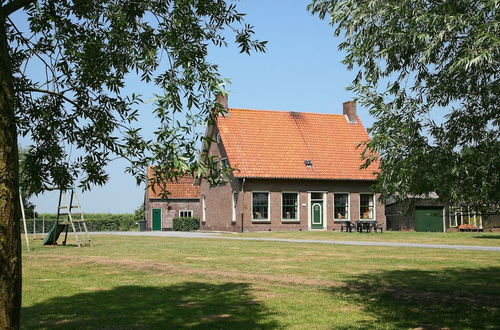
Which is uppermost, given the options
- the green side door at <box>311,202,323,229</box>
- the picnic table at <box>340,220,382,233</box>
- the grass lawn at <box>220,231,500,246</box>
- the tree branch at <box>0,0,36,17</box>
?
the tree branch at <box>0,0,36,17</box>

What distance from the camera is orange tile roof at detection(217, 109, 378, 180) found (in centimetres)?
3981

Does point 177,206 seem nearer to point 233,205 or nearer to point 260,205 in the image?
point 233,205

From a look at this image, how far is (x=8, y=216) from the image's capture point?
234 inches

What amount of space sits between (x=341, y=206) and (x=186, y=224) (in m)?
14.2

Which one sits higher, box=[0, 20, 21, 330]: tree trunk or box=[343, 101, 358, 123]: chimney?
box=[343, 101, 358, 123]: chimney

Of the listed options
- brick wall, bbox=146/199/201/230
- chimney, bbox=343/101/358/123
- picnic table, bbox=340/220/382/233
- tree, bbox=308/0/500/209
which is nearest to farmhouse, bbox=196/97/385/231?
picnic table, bbox=340/220/382/233

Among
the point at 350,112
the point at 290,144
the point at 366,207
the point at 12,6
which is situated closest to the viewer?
the point at 12,6

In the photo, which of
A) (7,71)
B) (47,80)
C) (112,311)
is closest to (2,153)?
(7,71)

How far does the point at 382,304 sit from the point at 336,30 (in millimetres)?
4652

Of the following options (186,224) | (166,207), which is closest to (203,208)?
(186,224)

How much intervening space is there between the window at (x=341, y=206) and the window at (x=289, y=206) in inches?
115

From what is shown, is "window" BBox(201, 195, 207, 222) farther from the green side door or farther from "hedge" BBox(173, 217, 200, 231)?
the green side door

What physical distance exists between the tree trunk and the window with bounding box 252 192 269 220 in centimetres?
3352

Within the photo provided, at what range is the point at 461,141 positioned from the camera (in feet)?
29.3
